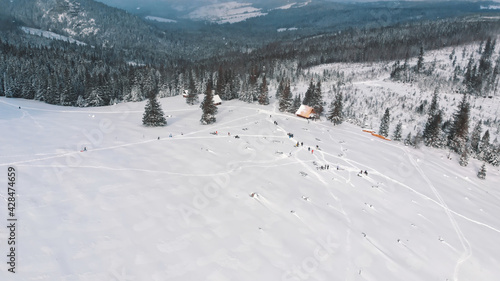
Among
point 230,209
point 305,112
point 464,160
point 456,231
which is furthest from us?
point 305,112

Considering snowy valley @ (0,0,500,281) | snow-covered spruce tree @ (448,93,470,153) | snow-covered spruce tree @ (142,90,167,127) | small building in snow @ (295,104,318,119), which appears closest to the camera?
snowy valley @ (0,0,500,281)

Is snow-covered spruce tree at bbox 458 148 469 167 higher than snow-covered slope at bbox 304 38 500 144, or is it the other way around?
snow-covered slope at bbox 304 38 500 144

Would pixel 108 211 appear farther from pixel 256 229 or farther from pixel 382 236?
pixel 382 236

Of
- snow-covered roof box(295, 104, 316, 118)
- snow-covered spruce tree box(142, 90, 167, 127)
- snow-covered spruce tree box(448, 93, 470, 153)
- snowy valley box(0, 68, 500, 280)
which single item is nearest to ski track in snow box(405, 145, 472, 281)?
snowy valley box(0, 68, 500, 280)

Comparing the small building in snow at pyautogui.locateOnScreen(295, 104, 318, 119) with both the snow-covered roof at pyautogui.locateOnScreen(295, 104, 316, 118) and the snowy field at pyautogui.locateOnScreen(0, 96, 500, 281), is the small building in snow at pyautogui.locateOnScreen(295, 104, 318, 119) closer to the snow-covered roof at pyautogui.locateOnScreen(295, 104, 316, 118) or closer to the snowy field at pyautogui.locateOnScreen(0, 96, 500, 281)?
the snow-covered roof at pyautogui.locateOnScreen(295, 104, 316, 118)

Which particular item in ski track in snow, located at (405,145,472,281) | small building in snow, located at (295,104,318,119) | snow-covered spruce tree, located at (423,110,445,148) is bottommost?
ski track in snow, located at (405,145,472,281)

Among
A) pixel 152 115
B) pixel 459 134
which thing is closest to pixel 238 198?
pixel 152 115

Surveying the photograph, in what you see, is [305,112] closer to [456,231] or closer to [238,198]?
[456,231]

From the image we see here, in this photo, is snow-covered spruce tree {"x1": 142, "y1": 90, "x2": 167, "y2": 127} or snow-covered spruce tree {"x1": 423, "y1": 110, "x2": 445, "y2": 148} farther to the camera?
snow-covered spruce tree {"x1": 423, "y1": 110, "x2": 445, "y2": 148}
